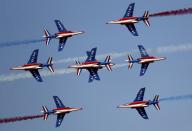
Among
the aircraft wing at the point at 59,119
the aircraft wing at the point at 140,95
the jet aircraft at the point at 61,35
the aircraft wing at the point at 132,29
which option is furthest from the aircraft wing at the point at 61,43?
the aircraft wing at the point at 140,95

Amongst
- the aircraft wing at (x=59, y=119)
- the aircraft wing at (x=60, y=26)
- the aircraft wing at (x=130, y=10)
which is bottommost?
the aircraft wing at (x=59, y=119)

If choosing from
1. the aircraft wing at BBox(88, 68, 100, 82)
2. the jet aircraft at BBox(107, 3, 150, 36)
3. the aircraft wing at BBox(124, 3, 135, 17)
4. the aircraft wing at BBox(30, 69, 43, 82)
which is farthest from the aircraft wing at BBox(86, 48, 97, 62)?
the aircraft wing at BBox(30, 69, 43, 82)

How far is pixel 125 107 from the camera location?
10875 centimetres

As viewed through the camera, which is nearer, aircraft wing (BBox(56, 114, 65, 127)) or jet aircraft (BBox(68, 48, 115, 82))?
jet aircraft (BBox(68, 48, 115, 82))

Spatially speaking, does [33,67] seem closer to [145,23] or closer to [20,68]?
[20,68]

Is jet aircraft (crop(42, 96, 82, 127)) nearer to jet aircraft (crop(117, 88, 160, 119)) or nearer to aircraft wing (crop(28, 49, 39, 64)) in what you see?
aircraft wing (crop(28, 49, 39, 64))

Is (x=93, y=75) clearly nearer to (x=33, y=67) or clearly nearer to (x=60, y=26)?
(x=60, y=26)

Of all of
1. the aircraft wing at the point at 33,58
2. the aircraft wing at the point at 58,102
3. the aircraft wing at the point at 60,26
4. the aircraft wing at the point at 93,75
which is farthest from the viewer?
the aircraft wing at the point at 58,102

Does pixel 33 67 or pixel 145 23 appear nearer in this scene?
pixel 145 23

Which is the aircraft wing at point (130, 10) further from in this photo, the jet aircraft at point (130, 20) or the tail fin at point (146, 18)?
the tail fin at point (146, 18)

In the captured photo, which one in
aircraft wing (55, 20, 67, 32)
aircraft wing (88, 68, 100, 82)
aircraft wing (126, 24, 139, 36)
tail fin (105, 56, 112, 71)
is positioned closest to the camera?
aircraft wing (126, 24, 139, 36)

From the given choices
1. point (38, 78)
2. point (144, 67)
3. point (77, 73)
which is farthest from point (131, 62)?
point (38, 78)

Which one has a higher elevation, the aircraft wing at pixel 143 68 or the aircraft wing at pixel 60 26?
the aircraft wing at pixel 60 26

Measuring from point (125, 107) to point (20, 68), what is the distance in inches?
849
